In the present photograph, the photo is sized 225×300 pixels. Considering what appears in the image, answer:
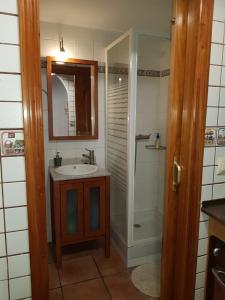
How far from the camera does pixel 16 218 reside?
94cm

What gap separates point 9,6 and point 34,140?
19.2 inches

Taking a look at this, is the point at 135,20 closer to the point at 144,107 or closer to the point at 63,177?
the point at 144,107

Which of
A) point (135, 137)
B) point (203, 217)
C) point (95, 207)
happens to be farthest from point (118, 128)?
point (203, 217)

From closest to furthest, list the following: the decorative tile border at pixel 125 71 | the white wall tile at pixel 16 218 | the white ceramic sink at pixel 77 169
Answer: the white wall tile at pixel 16 218, the decorative tile border at pixel 125 71, the white ceramic sink at pixel 77 169

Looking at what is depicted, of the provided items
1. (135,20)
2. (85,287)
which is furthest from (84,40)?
(85,287)

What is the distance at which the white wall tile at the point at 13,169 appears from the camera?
90 cm

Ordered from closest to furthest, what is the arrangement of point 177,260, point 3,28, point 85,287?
point 3,28 → point 177,260 → point 85,287

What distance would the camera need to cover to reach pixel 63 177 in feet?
6.63

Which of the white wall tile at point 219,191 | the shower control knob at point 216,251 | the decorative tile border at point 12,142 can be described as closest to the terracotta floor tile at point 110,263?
the shower control knob at point 216,251

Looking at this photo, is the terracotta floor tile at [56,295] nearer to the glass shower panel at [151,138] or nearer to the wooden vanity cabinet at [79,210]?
the wooden vanity cabinet at [79,210]

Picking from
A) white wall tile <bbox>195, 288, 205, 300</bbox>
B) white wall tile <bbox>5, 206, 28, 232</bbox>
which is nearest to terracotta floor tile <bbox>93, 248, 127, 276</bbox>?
white wall tile <bbox>195, 288, 205, 300</bbox>

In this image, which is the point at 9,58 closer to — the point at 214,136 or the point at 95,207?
the point at 214,136

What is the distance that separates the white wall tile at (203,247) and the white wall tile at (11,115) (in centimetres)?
110

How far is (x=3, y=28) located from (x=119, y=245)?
2102mm
